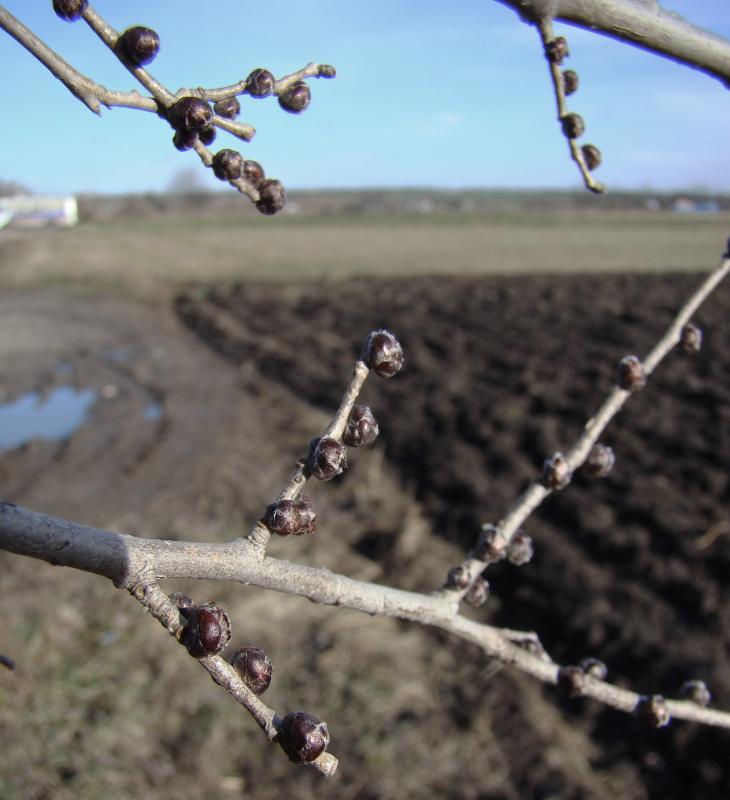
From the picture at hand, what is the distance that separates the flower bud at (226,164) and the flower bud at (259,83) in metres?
0.08

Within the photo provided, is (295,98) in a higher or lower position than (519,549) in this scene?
higher

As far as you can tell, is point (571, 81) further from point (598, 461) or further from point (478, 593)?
point (478, 593)

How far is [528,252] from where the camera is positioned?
38.3 metres

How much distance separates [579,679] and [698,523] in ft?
27.4

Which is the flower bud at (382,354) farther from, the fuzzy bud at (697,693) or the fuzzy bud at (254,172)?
the fuzzy bud at (697,693)

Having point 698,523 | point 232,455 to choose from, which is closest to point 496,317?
point 232,455

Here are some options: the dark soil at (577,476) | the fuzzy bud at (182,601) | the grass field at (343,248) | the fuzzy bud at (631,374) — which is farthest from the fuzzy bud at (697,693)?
the grass field at (343,248)

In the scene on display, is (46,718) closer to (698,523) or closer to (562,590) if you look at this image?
(562,590)

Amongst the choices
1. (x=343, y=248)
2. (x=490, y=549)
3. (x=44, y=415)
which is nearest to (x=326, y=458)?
(x=490, y=549)

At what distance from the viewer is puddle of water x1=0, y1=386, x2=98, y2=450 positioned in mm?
13922

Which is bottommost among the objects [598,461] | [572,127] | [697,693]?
[697,693]

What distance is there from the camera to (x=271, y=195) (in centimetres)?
123

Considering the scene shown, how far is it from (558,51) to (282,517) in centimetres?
80

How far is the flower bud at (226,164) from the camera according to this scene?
115cm
